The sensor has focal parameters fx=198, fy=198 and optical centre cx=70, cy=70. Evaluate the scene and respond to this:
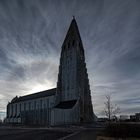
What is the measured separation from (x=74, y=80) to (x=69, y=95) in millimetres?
6579

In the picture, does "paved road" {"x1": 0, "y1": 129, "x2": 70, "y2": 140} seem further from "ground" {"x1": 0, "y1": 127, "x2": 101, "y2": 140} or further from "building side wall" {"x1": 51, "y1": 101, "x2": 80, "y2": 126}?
"building side wall" {"x1": 51, "y1": 101, "x2": 80, "y2": 126}

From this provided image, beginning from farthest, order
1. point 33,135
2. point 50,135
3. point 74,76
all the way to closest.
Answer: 1. point 74,76
2. point 33,135
3. point 50,135

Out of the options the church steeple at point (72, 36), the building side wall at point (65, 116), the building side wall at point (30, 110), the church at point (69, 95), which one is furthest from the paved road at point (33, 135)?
the church steeple at point (72, 36)

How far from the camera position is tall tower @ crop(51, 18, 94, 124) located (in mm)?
79213

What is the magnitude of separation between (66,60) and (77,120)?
2737 cm

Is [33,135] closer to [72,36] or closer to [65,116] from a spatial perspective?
[65,116]

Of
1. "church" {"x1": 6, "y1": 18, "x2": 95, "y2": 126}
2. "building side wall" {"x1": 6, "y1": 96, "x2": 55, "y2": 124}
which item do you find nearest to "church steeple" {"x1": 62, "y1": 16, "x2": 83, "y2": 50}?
"church" {"x1": 6, "y1": 18, "x2": 95, "y2": 126}

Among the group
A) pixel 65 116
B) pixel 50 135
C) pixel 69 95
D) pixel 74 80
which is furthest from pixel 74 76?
pixel 50 135

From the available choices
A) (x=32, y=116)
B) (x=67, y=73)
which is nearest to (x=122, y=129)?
(x=67, y=73)

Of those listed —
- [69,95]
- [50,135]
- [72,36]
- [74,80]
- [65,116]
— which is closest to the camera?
[50,135]

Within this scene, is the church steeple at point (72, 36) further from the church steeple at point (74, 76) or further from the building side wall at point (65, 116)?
the building side wall at point (65, 116)

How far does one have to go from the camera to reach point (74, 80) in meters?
82.2

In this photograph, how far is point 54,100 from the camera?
279ft

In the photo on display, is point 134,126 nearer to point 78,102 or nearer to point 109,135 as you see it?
point 109,135
